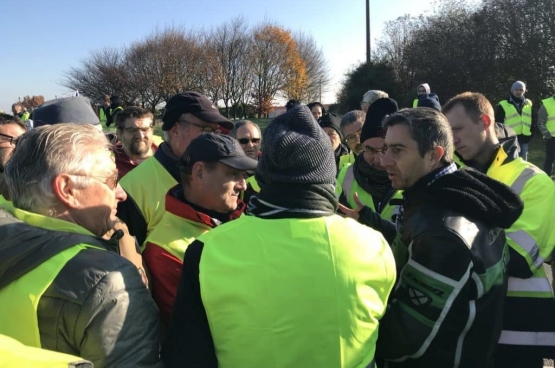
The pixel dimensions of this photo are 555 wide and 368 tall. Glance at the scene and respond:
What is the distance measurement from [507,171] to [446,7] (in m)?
25.8

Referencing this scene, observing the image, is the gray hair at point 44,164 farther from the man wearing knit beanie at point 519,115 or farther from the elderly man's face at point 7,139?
the man wearing knit beanie at point 519,115

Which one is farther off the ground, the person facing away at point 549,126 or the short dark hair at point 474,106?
the short dark hair at point 474,106

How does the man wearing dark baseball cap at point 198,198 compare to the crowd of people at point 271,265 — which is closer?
the crowd of people at point 271,265

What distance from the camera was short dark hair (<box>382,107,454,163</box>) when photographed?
7.07 ft

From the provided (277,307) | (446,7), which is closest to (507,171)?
(277,307)

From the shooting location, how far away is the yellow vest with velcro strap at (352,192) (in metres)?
3.31

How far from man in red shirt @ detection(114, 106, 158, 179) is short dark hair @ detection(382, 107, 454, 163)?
9.21 ft

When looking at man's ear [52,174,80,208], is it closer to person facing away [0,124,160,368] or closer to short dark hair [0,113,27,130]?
person facing away [0,124,160,368]

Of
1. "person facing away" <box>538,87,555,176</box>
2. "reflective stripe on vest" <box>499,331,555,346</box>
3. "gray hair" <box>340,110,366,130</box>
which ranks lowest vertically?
"person facing away" <box>538,87,555,176</box>

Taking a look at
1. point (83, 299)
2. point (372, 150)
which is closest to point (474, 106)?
point (372, 150)

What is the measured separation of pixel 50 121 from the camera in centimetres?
305

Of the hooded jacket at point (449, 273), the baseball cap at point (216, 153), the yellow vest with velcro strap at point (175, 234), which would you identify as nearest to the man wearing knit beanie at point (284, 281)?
the hooded jacket at point (449, 273)

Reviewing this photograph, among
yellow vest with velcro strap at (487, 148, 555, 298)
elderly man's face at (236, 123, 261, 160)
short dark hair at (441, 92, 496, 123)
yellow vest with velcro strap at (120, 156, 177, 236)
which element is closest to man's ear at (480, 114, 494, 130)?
short dark hair at (441, 92, 496, 123)

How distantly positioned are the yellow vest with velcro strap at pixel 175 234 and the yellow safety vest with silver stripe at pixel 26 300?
0.76 metres
